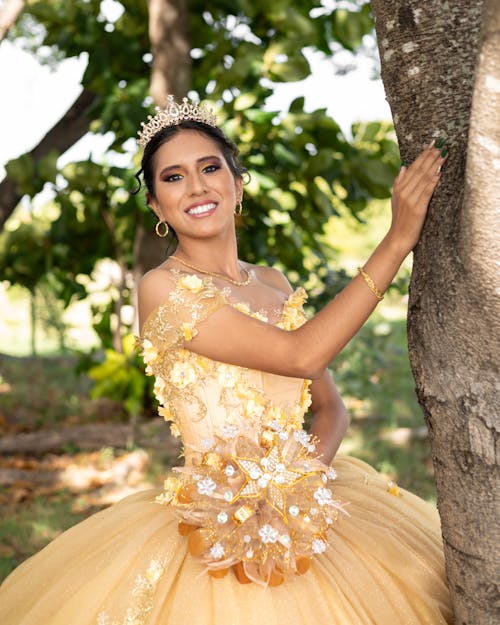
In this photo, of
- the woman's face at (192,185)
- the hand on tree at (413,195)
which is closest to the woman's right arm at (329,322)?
the hand on tree at (413,195)

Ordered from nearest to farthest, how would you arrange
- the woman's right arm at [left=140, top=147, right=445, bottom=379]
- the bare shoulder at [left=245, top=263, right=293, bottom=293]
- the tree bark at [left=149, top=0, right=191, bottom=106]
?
the woman's right arm at [left=140, top=147, right=445, bottom=379]
the bare shoulder at [left=245, top=263, right=293, bottom=293]
the tree bark at [left=149, top=0, right=191, bottom=106]

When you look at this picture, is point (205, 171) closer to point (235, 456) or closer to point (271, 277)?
point (271, 277)

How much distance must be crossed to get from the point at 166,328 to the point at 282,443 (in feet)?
1.43

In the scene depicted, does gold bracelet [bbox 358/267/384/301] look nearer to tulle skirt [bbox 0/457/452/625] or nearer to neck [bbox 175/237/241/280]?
tulle skirt [bbox 0/457/452/625]

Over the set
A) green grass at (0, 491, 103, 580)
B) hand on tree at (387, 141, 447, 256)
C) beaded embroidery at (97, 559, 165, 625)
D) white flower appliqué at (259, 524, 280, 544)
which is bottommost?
Answer: green grass at (0, 491, 103, 580)

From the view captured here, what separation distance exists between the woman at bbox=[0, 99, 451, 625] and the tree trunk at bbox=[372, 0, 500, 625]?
0.23ft

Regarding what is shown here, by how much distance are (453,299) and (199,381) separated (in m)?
0.84

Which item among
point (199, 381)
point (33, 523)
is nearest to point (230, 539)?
point (199, 381)

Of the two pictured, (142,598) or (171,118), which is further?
(171,118)

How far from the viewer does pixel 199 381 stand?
2141 mm

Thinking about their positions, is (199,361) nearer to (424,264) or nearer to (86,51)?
(424,264)

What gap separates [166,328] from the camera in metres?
2.07

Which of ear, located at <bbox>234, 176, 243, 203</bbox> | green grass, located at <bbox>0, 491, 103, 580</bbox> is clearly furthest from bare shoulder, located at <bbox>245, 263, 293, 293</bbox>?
green grass, located at <bbox>0, 491, 103, 580</bbox>

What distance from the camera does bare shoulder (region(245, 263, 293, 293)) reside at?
2.59 m
